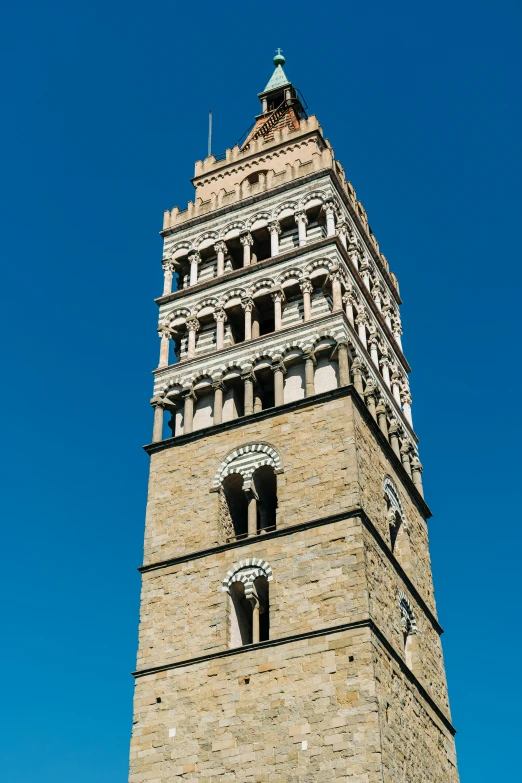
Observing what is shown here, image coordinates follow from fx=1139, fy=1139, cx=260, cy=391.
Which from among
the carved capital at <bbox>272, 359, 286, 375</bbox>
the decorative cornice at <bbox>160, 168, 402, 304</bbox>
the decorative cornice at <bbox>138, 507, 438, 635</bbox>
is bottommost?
the decorative cornice at <bbox>138, 507, 438, 635</bbox>

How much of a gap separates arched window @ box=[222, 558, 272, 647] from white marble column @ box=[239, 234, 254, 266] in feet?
31.0

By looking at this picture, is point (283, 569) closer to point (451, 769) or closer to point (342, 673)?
point (342, 673)

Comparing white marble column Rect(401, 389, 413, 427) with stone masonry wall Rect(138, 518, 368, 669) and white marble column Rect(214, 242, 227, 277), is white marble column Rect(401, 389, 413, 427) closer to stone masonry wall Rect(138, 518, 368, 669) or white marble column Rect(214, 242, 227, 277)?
white marble column Rect(214, 242, 227, 277)

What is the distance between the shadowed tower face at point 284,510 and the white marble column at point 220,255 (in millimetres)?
66

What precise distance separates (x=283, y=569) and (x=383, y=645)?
261cm

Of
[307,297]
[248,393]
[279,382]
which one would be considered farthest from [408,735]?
[307,297]

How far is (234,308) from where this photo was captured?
1169 inches

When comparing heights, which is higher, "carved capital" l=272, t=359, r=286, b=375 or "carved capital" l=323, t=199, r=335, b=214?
"carved capital" l=323, t=199, r=335, b=214

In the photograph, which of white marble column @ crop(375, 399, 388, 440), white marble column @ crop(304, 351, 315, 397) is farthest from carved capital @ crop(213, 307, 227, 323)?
white marble column @ crop(375, 399, 388, 440)

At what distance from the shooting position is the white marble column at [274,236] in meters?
30.3

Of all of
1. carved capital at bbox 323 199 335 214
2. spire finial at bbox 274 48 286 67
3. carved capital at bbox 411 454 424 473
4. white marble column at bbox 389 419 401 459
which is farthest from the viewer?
spire finial at bbox 274 48 286 67

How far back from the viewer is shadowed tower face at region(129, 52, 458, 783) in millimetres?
21719

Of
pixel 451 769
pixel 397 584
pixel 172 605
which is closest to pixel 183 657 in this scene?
pixel 172 605

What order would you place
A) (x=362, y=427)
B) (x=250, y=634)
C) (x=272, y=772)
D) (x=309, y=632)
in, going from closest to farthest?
(x=272, y=772)
(x=309, y=632)
(x=250, y=634)
(x=362, y=427)
